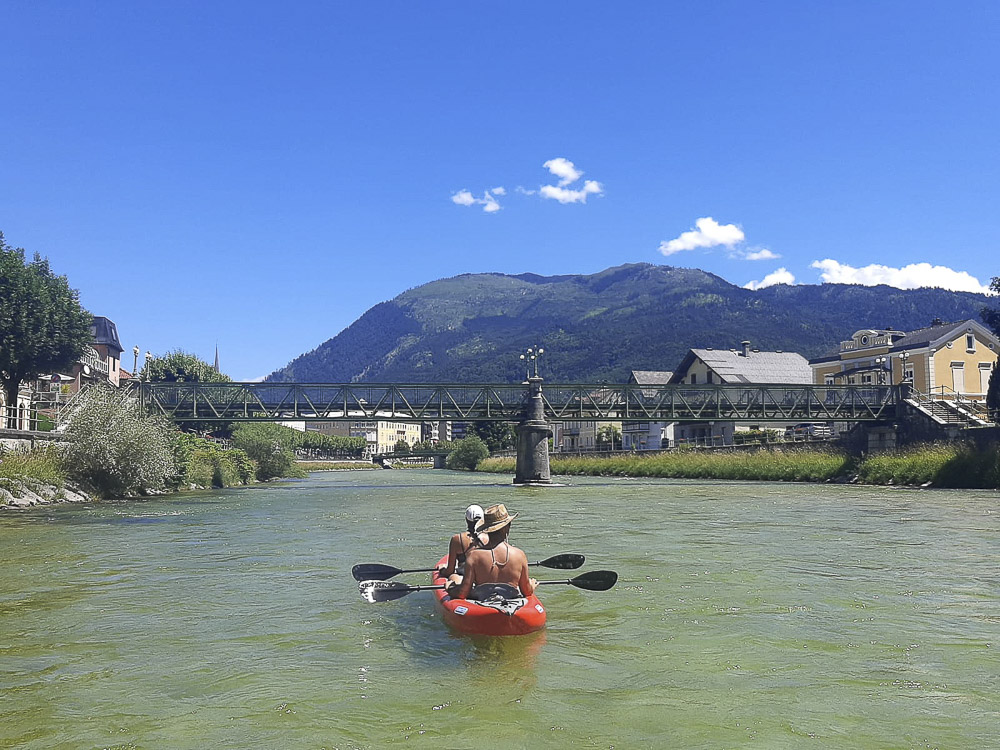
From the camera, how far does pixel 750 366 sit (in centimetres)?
8419

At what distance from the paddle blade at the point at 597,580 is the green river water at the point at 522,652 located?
349 millimetres

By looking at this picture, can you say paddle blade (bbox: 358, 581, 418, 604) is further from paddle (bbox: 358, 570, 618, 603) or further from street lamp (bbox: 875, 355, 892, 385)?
street lamp (bbox: 875, 355, 892, 385)

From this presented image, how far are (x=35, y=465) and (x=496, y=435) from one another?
79740 millimetres

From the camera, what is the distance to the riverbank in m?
34.9

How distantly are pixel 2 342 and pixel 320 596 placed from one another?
3530 cm

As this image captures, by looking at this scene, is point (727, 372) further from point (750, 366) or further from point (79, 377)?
point (79, 377)

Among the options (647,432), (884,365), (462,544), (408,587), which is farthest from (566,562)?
(647,432)

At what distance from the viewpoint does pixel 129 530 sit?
20672 mm

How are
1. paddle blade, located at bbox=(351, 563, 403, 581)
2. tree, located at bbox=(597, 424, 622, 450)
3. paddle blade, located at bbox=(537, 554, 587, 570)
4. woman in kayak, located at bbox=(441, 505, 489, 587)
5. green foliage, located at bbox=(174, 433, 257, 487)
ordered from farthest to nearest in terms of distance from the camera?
tree, located at bbox=(597, 424, 622, 450) < green foliage, located at bbox=(174, 433, 257, 487) < paddle blade, located at bbox=(537, 554, 587, 570) < paddle blade, located at bbox=(351, 563, 403, 581) < woman in kayak, located at bbox=(441, 505, 489, 587)

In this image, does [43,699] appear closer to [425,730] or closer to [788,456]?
[425,730]

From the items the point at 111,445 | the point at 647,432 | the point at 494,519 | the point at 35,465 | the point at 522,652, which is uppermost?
the point at 111,445

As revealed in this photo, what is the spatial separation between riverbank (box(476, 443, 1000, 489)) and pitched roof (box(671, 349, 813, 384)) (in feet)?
48.2

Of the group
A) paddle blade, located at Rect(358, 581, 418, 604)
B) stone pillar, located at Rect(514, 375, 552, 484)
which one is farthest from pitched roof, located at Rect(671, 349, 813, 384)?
paddle blade, located at Rect(358, 581, 418, 604)

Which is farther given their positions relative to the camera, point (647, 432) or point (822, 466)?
point (647, 432)
